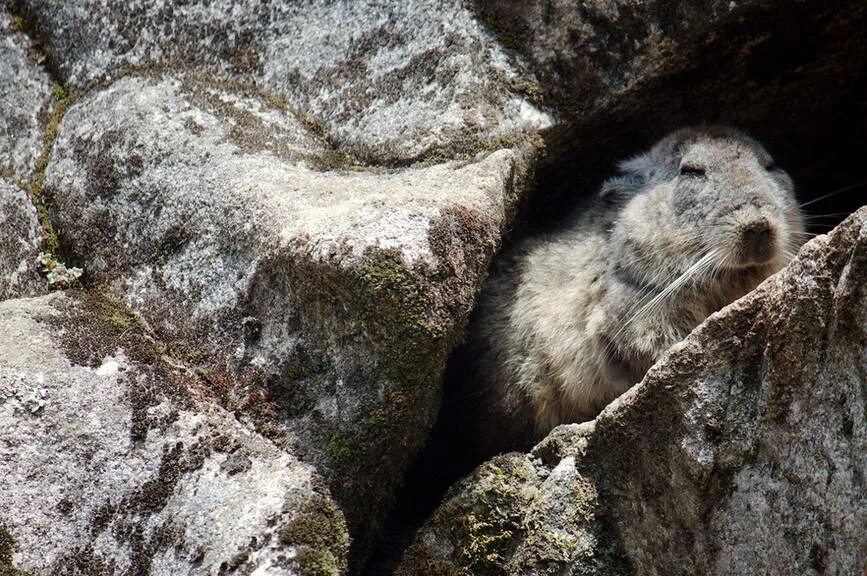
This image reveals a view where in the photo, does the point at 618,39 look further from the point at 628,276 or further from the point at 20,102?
the point at 20,102

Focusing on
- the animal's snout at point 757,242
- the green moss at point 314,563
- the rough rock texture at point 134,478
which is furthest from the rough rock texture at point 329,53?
the green moss at point 314,563

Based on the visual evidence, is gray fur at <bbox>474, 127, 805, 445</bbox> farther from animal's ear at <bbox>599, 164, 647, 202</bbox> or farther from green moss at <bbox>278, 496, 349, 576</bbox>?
green moss at <bbox>278, 496, 349, 576</bbox>

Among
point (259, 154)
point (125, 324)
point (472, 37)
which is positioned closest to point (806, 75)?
point (472, 37)

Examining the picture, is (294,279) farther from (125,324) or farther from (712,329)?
(712,329)

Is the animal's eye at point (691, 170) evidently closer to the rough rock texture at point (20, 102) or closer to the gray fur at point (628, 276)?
the gray fur at point (628, 276)

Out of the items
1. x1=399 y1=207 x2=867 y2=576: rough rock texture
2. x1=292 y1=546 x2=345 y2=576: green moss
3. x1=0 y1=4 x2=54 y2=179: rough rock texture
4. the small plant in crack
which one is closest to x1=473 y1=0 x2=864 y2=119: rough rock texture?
x1=399 y1=207 x2=867 y2=576: rough rock texture

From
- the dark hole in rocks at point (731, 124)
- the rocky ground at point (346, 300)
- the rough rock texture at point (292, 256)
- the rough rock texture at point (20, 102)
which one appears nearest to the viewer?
the rocky ground at point (346, 300)

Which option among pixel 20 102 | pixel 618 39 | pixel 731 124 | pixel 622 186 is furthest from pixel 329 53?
pixel 731 124
